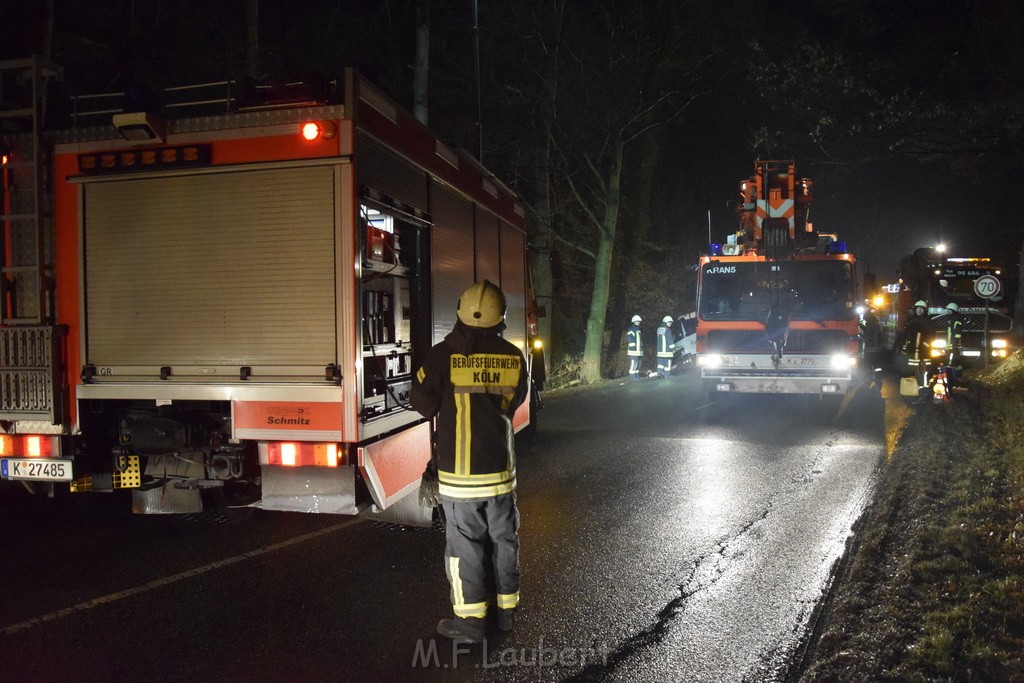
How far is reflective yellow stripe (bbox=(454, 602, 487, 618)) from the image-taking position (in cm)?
402

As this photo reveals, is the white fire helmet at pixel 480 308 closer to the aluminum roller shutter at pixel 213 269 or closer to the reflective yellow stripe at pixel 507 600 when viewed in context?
the aluminum roller shutter at pixel 213 269

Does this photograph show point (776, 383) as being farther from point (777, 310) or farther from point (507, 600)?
point (507, 600)

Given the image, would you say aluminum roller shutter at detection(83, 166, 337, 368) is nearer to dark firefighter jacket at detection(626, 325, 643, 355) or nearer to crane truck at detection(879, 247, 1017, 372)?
dark firefighter jacket at detection(626, 325, 643, 355)

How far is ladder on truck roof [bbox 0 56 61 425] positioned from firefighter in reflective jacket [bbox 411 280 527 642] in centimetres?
282

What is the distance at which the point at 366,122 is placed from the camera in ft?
16.6

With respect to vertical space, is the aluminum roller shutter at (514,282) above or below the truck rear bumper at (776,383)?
above

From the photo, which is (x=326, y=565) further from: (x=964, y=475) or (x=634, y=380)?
(x=634, y=380)

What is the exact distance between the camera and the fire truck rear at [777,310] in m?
12.2

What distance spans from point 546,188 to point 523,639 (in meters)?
16.0

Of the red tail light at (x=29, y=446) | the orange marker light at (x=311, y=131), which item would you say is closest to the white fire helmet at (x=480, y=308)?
the orange marker light at (x=311, y=131)

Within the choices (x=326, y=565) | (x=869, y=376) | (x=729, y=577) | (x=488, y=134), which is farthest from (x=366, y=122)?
(x=869, y=376)

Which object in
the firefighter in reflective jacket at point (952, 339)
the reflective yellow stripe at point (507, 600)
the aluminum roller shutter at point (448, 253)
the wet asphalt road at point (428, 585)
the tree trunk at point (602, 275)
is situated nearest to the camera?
the wet asphalt road at point (428, 585)

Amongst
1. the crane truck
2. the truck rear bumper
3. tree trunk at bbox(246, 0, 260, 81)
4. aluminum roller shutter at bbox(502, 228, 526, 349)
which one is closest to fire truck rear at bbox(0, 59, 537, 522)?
aluminum roller shutter at bbox(502, 228, 526, 349)

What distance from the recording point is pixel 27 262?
214 inches
